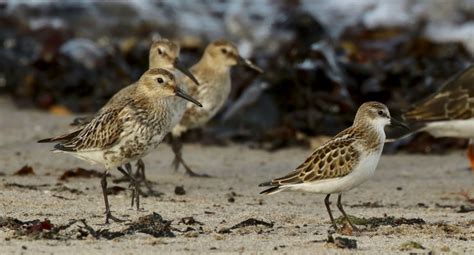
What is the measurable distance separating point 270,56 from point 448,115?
3408mm

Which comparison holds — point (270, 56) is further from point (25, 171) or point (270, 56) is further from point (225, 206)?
point (225, 206)

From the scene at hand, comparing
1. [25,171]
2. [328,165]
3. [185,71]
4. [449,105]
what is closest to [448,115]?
[449,105]

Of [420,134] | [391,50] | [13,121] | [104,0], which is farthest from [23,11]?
[420,134]

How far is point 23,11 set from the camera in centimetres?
1505

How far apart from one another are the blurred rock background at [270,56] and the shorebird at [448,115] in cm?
84

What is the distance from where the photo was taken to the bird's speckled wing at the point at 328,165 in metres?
6.16

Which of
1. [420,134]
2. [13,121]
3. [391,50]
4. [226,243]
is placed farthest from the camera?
[391,50]

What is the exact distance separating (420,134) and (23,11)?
23.8 feet

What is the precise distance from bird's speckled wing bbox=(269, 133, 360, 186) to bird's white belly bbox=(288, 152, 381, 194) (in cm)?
3

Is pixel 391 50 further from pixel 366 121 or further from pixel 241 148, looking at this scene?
pixel 366 121

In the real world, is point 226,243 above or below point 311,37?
below

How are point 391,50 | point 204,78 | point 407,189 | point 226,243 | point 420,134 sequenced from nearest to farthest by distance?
point 226,243 → point 407,189 → point 204,78 → point 420,134 → point 391,50

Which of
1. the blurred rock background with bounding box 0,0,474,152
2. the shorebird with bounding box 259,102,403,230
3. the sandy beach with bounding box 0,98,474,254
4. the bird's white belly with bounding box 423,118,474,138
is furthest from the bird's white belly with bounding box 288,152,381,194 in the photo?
the blurred rock background with bounding box 0,0,474,152

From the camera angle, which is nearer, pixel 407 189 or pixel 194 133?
pixel 407 189
